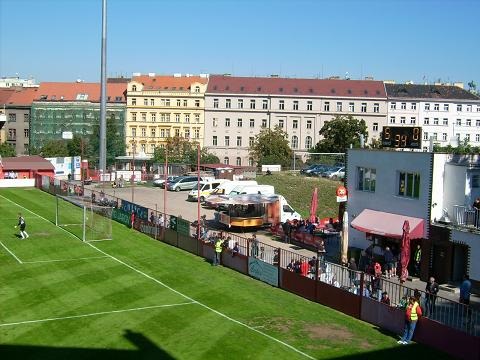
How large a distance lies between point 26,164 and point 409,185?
51.9 m

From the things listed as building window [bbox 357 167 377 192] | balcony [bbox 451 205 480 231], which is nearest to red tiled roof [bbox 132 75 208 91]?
building window [bbox 357 167 377 192]

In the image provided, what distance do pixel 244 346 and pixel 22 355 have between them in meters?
7.02

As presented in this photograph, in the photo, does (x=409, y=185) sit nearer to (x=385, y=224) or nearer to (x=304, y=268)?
(x=385, y=224)

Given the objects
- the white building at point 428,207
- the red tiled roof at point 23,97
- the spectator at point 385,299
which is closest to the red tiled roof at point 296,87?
the red tiled roof at point 23,97

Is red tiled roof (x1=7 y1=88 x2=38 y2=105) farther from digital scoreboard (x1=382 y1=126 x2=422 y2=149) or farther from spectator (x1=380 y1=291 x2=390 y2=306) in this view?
spectator (x1=380 y1=291 x2=390 y2=306)

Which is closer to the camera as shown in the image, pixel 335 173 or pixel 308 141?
pixel 335 173

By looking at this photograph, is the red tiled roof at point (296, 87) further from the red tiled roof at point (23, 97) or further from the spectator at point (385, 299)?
the spectator at point (385, 299)

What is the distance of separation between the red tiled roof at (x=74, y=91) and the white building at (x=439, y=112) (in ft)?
147

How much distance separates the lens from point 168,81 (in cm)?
11119

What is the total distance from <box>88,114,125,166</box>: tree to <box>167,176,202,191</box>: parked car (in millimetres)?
34436

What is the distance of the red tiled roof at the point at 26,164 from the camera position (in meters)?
73.9

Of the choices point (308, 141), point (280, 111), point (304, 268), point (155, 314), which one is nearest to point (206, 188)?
point (304, 268)

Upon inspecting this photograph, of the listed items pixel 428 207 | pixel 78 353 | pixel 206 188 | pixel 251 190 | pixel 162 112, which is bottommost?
pixel 78 353

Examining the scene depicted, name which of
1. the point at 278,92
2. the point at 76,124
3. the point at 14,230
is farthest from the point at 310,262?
the point at 76,124
